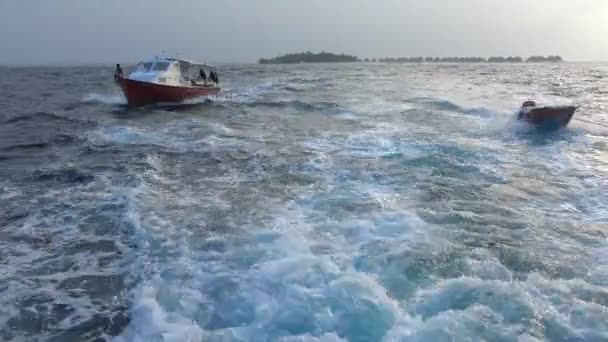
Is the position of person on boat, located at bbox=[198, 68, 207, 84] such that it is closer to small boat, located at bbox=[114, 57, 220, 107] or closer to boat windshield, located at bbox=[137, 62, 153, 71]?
small boat, located at bbox=[114, 57, 220, 107]

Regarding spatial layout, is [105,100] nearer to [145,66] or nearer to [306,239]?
[145,66]

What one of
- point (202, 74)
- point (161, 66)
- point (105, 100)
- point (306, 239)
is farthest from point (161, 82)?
point (306, 239)

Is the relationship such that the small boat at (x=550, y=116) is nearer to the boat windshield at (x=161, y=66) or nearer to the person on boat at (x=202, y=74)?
the boat windshield at (x=161, y=66)

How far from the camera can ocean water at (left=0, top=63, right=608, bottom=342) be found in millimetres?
5129

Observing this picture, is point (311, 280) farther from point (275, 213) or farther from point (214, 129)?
point (214, 129)

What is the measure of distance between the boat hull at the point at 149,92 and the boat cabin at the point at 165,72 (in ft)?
1.49

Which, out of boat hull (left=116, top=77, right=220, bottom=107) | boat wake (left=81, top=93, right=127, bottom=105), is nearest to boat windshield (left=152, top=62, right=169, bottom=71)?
boat hull (left=116, top=77, right=220, bottom=107)

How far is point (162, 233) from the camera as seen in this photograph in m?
7.62

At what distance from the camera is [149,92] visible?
980 inches

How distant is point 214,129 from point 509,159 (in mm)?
11069

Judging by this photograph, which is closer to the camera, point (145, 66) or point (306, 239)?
point (306, 239)

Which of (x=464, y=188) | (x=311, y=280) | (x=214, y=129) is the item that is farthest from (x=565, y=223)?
(x=214, y=129)

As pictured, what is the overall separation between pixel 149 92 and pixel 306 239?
2034 centimetres

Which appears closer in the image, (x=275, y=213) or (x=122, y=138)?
(x=275, y=213)
